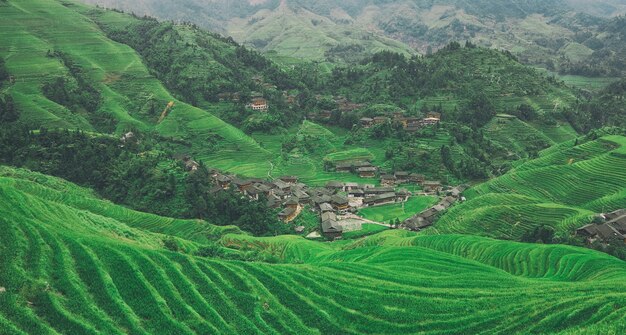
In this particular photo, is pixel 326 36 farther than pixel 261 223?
Yes

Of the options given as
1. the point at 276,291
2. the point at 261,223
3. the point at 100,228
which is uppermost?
the point at 276,291

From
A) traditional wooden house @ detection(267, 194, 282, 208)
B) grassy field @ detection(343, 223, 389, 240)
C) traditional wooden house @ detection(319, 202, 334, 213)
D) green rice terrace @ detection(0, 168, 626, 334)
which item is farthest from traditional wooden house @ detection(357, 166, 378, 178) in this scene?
green rice terrace @ detection(0, 168, 626, 334)

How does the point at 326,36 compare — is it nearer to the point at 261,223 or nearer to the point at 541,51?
the point at 541,51

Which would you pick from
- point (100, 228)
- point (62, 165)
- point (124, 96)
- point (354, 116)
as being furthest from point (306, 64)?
point (100, 228)

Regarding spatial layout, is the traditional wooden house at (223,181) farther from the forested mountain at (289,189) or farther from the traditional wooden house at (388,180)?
the traditional wooden house at (388,180)

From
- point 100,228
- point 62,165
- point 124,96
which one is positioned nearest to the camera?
point 100,228

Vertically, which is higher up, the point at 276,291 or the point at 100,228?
the point at 276,291

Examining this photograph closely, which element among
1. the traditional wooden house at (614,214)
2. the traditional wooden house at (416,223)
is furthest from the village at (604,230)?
the traditional wooden house at (416,223)
